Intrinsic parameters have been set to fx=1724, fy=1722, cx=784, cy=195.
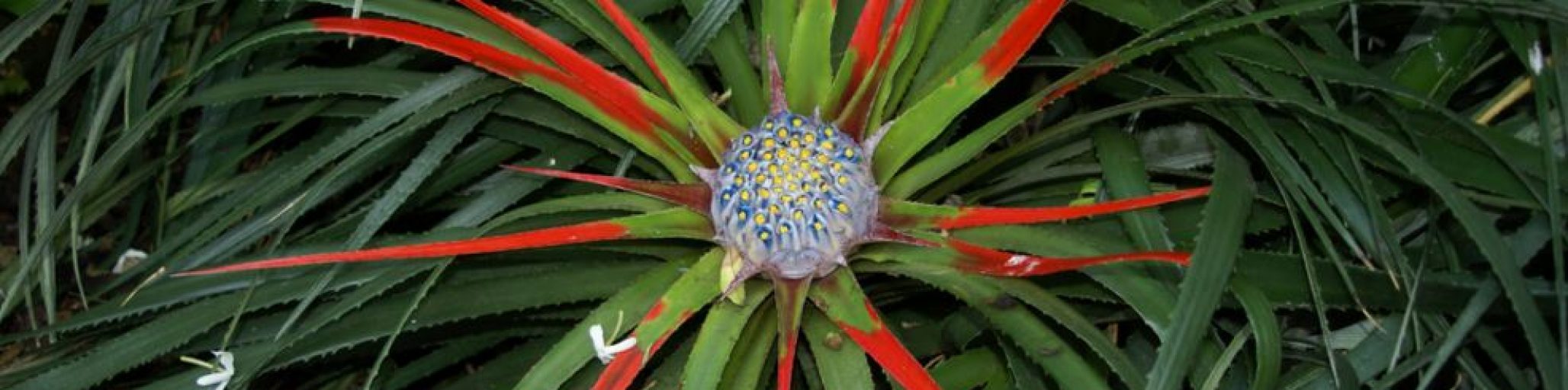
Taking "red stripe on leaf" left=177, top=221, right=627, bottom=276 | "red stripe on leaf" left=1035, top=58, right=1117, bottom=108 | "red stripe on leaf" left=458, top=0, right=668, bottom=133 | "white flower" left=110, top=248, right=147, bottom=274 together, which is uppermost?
"white flower" left=110, top=248, right=147, bottom=274

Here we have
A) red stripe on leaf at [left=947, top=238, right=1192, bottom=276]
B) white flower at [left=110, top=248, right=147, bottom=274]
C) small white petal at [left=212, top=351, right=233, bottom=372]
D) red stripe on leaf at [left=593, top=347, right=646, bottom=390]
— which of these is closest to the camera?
red stripe on leaf at [left=947, top=238, right=1192, bottom=276]

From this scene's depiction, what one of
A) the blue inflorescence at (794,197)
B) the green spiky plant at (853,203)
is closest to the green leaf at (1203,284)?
the green spiky plant at (853,203)

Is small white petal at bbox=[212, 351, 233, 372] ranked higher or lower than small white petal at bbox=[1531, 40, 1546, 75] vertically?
lower

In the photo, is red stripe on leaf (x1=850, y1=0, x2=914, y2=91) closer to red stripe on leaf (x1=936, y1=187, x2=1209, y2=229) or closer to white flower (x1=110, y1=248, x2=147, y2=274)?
red stripe on leaf (x1=936, y1=187, x2=1209, y2=229)

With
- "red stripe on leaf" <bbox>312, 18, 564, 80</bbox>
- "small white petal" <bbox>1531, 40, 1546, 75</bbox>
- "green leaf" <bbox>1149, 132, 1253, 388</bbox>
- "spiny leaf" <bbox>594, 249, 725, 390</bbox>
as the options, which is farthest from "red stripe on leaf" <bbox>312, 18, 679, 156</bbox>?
"small white petal" <bbox>1531, 40, 1546, 75</bbox>

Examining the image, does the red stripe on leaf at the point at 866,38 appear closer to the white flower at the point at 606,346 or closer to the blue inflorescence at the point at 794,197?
the blue inflorescence at the point at 794,197

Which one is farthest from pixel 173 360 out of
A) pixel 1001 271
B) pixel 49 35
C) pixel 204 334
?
pixel 1001 271

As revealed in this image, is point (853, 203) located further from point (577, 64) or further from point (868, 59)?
point (577, 64)
